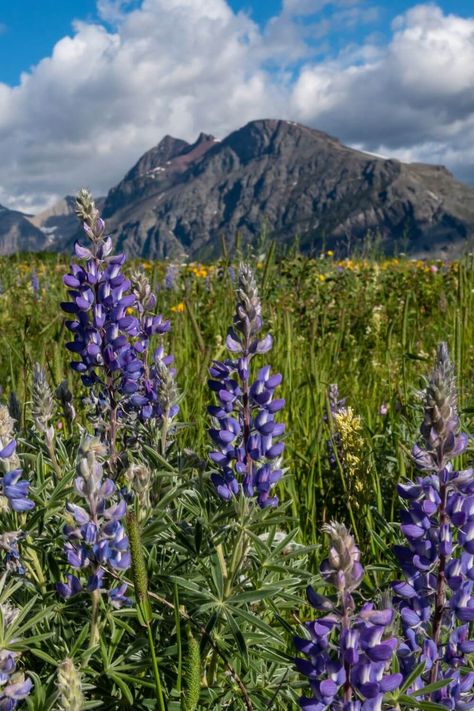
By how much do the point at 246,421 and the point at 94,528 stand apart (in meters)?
0.50

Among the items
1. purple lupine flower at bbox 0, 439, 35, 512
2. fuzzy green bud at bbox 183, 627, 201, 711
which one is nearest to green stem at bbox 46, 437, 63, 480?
purple lupine flower at bbox 0, 439, 35, 512

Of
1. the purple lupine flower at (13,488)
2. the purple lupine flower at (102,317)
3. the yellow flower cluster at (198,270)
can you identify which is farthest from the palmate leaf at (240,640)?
the yellow flower cluster at (198,270)

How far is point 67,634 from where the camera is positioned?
5.12ft

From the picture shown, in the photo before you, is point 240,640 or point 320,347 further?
point 320,347

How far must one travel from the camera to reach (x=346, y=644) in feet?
3.30

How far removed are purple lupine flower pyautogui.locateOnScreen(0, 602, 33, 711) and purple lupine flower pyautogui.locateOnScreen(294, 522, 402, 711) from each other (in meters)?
0.47

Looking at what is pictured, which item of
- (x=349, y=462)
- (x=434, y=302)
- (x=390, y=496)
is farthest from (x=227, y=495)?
(x=434, y=302)

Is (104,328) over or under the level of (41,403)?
over

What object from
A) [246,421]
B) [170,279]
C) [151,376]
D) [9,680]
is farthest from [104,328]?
[170,279]

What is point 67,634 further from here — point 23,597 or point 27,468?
point 27,468

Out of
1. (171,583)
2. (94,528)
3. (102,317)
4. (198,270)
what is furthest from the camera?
(198,270)

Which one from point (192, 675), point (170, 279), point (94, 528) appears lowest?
point (192, 675)

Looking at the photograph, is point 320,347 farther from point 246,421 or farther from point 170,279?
point 170,279

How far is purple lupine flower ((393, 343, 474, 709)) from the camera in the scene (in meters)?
1.21
